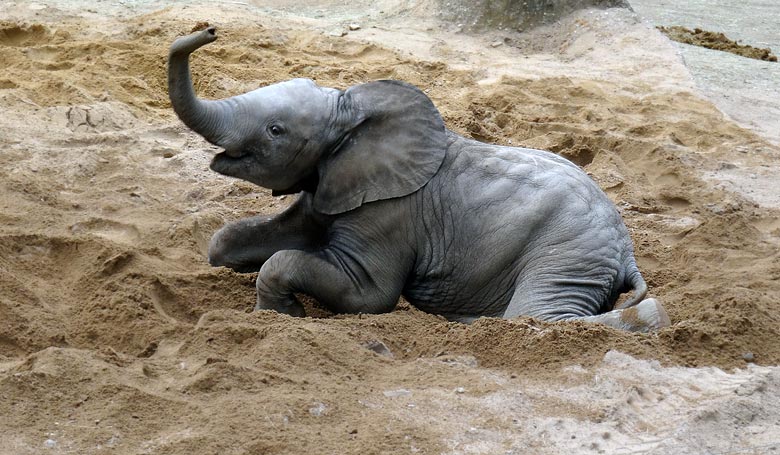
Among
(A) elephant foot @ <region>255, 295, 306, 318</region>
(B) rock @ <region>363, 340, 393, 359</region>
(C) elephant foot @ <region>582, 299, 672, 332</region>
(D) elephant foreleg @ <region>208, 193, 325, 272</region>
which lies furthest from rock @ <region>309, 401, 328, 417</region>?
(D) elephant foreleg @ <region>208, 193, 325, 272</region>

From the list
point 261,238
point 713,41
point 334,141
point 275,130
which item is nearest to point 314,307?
point 261,238

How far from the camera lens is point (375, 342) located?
500 centimetres

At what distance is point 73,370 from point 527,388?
5.76 ft

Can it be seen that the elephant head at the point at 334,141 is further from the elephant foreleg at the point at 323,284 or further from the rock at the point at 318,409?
the rock at the point at 318,409

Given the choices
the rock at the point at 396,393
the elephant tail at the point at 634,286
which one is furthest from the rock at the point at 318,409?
the elephant tail at the point at 634,286

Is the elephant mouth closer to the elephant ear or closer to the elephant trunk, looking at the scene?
the elephant trunk

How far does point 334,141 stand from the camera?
591 cm

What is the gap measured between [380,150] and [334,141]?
0.80 ft

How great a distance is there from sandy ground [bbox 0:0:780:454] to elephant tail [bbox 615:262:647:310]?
149mm

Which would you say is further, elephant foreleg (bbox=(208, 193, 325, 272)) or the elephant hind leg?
elephant foreleg (bbox=(208, 193, 325, 272))

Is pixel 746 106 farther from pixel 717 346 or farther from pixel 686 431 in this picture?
pixel 686 431

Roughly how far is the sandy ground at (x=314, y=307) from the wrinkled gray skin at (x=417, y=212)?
28 cm

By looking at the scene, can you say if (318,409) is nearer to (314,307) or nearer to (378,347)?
(378,347)

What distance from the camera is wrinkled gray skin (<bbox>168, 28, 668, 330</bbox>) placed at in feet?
18.8
